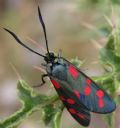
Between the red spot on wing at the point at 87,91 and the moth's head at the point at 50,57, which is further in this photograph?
the moth's head at the point at 50,57

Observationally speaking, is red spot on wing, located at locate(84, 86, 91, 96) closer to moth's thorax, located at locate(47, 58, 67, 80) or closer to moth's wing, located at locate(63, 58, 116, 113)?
moth's wing, located at locate(63, 58, 116, 113)

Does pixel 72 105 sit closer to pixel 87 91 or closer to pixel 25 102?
pixel 87 91

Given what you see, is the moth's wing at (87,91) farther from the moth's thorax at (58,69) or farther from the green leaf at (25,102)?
the green leaf at (25,102)

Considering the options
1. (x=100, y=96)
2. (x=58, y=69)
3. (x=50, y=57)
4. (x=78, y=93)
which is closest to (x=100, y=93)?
(x=100, y=96)

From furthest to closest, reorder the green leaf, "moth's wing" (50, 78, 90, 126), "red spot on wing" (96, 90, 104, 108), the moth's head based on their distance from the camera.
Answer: the moth's head < "red spot on wing" (96, 90, 104, 108) < "moth's wing" (50, 78, 90, 126) < the green leaf

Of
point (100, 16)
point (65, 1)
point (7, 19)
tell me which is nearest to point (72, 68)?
point (100, 16)

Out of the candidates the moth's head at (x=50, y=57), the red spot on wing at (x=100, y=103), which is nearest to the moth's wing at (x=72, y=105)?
the red spot on wing at (x=100, y=103)

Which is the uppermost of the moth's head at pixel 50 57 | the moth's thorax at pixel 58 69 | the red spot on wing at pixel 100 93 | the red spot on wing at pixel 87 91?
the moth's head at pixel 50 57

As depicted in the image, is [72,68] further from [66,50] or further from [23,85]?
[66,50]

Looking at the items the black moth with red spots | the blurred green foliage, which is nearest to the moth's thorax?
the black moth with red spots
